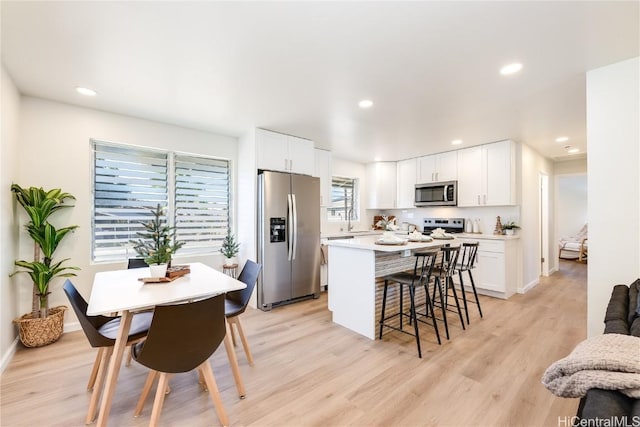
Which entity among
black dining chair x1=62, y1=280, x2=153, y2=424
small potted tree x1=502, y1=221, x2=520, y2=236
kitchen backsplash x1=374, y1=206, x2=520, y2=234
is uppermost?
kitchen backsplash x1=374, y1=206, x2=520, y2=234

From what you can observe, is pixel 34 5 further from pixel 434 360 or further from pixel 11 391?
pixel 434 360

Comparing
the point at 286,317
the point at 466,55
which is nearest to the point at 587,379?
the point at 466,55

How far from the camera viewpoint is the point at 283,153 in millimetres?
4016

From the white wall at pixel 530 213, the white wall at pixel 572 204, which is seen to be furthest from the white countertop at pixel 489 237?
the white wall at pixel 572 204

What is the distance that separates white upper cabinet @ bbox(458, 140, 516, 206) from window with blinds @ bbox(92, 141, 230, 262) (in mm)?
4049

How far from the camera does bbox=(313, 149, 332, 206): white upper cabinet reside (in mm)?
4871

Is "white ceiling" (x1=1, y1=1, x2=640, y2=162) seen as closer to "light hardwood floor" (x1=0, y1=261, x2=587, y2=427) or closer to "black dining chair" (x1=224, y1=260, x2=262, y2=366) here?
"black dining chair" (x1=224, y1=260, x2=262, y2=366)

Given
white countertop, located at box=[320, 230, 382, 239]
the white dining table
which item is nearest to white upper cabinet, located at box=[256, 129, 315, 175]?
white countertop, located at box=[320, 230, 382, 239]

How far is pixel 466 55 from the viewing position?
2.01 meters

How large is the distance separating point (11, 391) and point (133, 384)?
810 mm

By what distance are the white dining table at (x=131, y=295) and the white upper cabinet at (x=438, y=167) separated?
4.45 metres

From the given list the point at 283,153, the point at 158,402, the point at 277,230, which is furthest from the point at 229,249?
the point at 158,402

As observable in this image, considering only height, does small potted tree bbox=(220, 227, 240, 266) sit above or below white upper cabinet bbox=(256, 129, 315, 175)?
below

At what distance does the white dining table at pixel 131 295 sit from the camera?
1504mm
